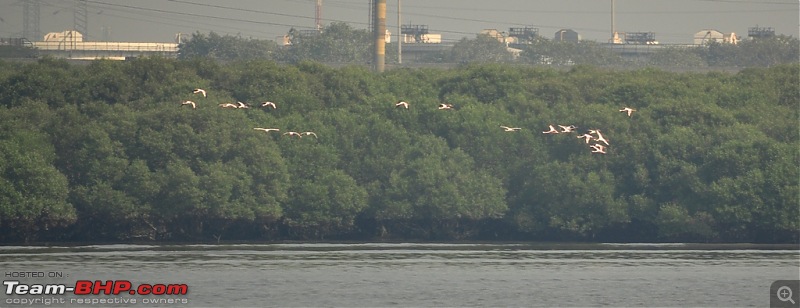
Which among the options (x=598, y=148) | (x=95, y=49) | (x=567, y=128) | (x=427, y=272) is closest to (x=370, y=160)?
(x=567, y=128)

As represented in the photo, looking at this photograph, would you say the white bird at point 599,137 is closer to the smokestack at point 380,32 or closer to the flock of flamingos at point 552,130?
the flock of flamingos at point 552,130

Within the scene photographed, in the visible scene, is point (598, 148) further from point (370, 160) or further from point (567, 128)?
point (370, 160)

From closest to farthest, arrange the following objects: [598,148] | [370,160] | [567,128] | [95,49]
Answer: [598,148]
[567,128]
[370,160]
[95,49]

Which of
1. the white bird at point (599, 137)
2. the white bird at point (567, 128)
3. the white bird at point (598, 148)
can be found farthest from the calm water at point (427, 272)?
the white bird at point (567, 128)

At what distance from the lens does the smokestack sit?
132m

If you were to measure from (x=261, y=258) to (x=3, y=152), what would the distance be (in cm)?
1669

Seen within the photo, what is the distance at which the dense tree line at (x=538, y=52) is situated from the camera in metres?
184

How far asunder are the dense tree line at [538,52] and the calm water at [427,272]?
108259 millimetres

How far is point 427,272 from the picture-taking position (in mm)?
66188

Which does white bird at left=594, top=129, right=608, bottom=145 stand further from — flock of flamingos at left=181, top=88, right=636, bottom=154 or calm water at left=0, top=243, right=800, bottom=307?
calm water at left=0, top=243, right=800, bottom=307

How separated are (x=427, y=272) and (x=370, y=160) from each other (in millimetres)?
17423

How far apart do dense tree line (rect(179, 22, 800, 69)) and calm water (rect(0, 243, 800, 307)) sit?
355 feet

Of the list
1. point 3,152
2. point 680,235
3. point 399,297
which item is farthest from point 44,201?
point 680,235

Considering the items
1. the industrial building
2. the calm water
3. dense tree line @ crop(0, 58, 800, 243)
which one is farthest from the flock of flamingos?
the industrial building
